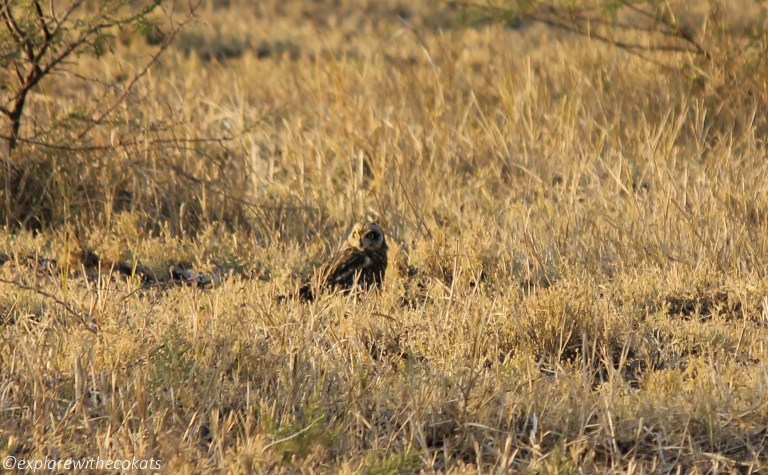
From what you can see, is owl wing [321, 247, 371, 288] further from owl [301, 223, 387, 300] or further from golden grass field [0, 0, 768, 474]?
golden grass field [0, 0, 768, 474]

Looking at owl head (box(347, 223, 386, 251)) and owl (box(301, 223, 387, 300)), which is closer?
owl (box(301, 223, 387, 300))

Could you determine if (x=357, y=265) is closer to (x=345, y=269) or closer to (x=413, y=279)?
(x=345, y=269)

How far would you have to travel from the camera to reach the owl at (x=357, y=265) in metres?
5.44

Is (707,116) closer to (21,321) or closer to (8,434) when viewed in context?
(21,321)

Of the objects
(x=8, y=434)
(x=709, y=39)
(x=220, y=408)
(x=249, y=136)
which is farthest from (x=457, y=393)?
(x=709, y=39)

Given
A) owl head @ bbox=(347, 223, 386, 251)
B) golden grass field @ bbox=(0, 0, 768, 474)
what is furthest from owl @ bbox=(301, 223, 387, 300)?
golden grass field @ bbox=(0, 0, 768, 474)

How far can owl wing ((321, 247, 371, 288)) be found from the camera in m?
5.47

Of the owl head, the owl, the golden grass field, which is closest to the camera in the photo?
the golden grass field

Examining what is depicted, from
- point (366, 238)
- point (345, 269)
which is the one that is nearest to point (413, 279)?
point (366, 238)

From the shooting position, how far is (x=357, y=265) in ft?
18.0

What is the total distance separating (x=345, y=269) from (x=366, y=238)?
0.29m

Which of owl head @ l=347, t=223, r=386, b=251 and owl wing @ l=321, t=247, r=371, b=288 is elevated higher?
owl head @ l=347, t=223, r=386, b=251

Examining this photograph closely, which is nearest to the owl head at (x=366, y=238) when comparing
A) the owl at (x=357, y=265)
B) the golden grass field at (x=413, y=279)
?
the owl at (x=357, y=265)

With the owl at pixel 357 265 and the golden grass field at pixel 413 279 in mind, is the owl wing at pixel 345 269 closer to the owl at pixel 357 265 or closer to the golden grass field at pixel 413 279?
the owl at pixel 357 265
